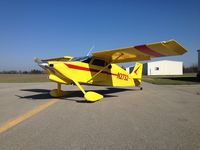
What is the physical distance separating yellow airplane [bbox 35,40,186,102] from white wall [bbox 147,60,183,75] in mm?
69693

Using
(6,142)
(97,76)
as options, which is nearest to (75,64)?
(97,76)

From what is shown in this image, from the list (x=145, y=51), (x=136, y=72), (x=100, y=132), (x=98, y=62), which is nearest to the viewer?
(x=100, y=132)

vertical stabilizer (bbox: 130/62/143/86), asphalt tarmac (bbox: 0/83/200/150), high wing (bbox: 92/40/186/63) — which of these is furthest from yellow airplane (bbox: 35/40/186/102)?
asphalt tarmac (bbox: 0/83/200/150)

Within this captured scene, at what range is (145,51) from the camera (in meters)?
9.45

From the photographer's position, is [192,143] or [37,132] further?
[37,132]

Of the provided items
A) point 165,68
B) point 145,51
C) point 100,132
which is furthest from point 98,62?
point 165,68

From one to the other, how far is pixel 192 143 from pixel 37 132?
2.85 metres

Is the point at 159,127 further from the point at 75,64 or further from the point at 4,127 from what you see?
the point at 75,64

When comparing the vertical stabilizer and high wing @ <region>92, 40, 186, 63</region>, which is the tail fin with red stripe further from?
high wing @ <region>92, 40, 186, 63</region>

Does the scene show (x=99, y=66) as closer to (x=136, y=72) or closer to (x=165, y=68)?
(x=136, y=72)

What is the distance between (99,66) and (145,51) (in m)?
2.66

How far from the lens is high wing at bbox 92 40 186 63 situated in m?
8.23

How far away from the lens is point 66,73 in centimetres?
926

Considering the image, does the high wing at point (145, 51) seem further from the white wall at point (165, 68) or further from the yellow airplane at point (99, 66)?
the white wall at point (165, 68)
